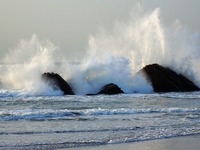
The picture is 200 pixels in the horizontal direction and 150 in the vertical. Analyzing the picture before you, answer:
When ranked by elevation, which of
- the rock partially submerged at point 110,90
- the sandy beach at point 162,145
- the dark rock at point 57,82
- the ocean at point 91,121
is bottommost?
the sandy beach at point 162,145

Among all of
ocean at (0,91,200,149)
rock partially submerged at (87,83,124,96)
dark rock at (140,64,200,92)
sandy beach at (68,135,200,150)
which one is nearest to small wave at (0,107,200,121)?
ocean at (0,91,200,149)

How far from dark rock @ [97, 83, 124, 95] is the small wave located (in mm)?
→ 8904

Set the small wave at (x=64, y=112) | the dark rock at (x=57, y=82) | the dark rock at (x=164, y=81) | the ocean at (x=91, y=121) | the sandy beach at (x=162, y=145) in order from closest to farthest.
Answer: the sandy beach at (x=162, y=145) → the ocean at (x=91, y=121) → the small wave at (x=64, y=112) → the dark rock at (x=57, y=82) → the dark rock at (x=164, y=81)

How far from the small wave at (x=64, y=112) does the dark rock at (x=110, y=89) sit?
29.2ft

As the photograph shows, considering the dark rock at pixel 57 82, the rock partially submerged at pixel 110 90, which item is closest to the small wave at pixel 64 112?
the rock partially submerged at pixel 110 90

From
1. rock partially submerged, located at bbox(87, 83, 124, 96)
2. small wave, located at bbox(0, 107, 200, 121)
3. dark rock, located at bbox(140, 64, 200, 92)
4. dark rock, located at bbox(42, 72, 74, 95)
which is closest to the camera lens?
small wave, located at bbox(0, 107, 200, 121)

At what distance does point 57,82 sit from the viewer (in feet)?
110

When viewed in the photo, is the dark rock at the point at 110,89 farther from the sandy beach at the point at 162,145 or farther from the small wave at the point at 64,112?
the sandy beach at the point at 162,145

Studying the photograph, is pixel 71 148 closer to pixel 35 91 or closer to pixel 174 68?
pixel 35 91

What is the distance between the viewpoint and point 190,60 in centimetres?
4034

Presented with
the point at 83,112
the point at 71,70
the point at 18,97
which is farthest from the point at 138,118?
the point at 71,70

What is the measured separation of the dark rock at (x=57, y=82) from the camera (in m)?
33.2

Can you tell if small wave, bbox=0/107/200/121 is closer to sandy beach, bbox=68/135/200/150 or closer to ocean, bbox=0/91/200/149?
ocean, bbox=0/91/200/149

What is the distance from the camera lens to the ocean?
15.6m
